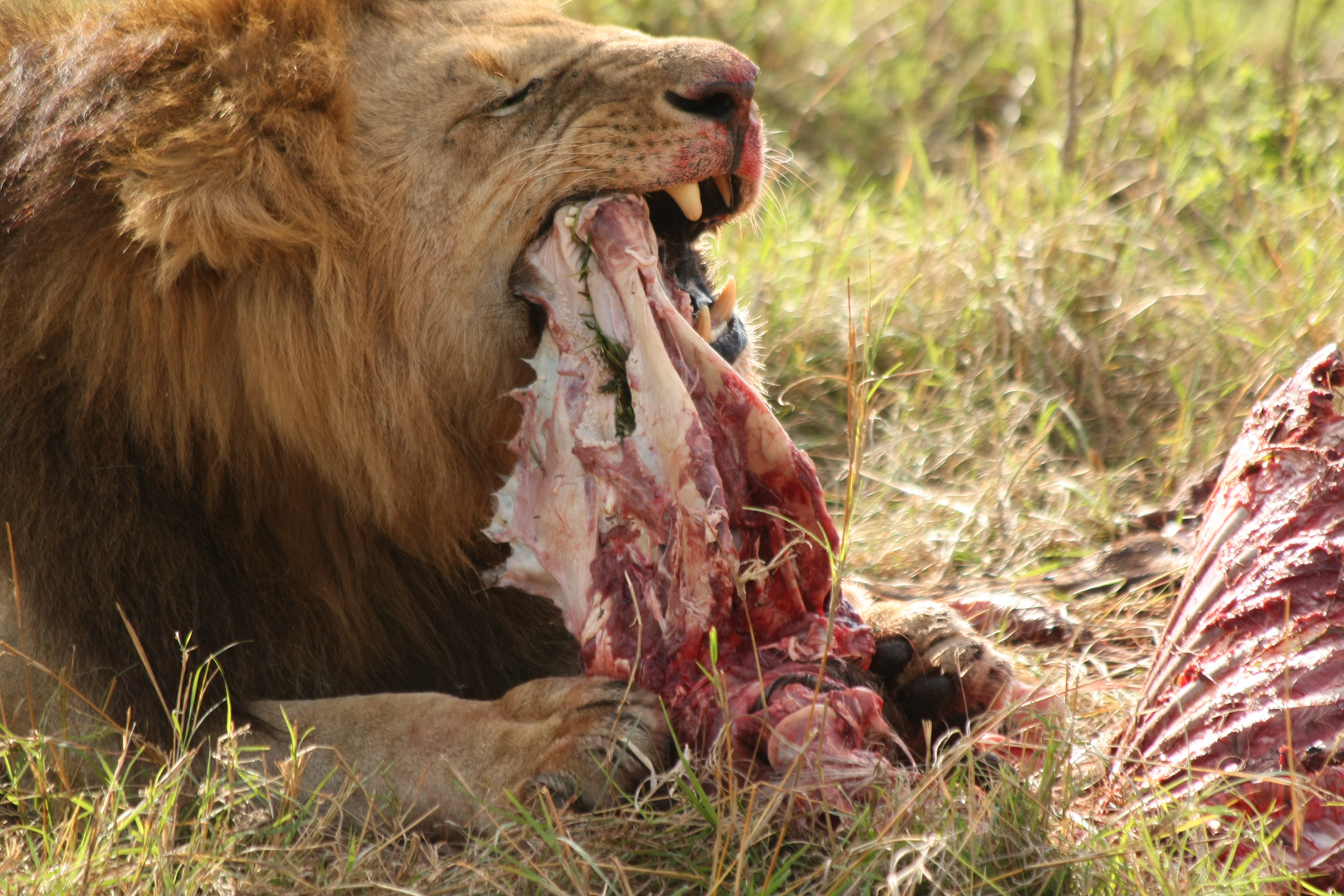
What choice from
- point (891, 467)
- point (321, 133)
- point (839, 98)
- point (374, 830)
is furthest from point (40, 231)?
point (839, 98)

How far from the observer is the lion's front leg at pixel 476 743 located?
1.85 meters

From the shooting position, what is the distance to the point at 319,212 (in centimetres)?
203

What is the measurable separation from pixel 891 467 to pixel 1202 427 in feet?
2.32

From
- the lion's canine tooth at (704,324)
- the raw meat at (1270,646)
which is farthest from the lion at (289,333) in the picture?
the raw meat at (1270,646)

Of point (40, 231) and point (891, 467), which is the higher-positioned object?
point (40, 231)

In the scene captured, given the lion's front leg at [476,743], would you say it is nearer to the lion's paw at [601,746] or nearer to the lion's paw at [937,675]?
the lion's paw at [601,746]

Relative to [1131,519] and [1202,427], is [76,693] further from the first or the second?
[1202,427]

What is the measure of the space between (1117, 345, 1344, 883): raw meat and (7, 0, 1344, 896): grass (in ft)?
0.24

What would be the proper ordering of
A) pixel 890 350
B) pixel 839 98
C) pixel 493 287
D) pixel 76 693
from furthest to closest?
pixel 839 98
pixel 890 350
pixel 493 287
pixel 76 693

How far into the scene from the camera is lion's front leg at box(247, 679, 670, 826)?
6.06 feet

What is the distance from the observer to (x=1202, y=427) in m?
3.26

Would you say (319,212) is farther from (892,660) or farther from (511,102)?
(892,660)

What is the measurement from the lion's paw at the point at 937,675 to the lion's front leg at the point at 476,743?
0.46m

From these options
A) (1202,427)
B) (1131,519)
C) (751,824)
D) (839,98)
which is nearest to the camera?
(751,824)
